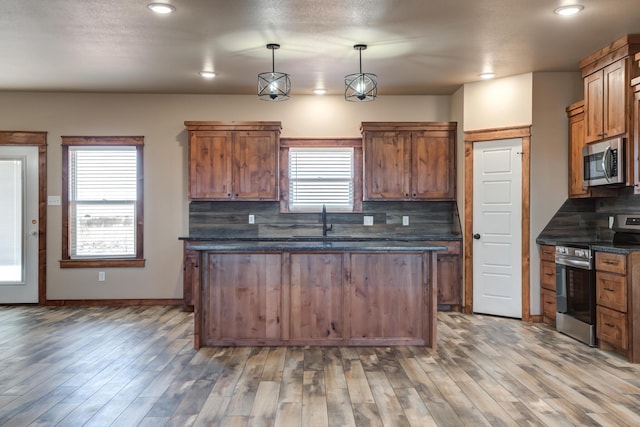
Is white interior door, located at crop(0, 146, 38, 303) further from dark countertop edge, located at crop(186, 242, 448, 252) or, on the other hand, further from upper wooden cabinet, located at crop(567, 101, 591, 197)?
upper wooden cabinet, located at crop(567, 101, 591, 197)

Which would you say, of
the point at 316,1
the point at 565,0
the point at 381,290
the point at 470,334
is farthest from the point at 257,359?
the point at 565,0

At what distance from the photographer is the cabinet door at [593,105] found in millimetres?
4664

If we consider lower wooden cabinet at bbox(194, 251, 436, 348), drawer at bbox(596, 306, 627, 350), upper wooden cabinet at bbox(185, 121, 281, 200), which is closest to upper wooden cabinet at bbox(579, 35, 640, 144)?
drawer at bbox(596, 306, 627, 350)

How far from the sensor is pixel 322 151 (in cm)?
650

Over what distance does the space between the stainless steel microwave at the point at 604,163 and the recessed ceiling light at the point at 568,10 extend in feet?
4.17

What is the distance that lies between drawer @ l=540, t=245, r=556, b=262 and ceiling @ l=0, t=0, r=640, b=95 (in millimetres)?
1924

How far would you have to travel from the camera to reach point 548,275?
5.27 meters

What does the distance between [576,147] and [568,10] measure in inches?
75.0

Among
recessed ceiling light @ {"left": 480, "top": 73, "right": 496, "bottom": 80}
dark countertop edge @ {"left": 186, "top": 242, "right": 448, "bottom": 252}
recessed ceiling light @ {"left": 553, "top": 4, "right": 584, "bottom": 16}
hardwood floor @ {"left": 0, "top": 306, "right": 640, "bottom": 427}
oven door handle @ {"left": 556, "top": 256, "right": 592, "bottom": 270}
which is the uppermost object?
recessed ceiling light @ {"left": 480, "top": 73, "right": 496, "bottom": 80}

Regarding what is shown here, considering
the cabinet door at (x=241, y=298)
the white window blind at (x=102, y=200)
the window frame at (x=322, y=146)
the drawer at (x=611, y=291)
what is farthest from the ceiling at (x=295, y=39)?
the drawer at (x=611, y=291)

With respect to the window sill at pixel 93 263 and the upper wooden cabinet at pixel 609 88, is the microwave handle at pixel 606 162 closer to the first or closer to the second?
the upper wooden cabinet at pixel 609 88

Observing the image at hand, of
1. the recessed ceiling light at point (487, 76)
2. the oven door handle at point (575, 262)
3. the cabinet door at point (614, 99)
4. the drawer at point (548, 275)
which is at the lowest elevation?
the drawer at point (548, 275)

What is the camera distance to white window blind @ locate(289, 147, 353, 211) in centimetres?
647

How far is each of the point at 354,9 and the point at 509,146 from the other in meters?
2.74
